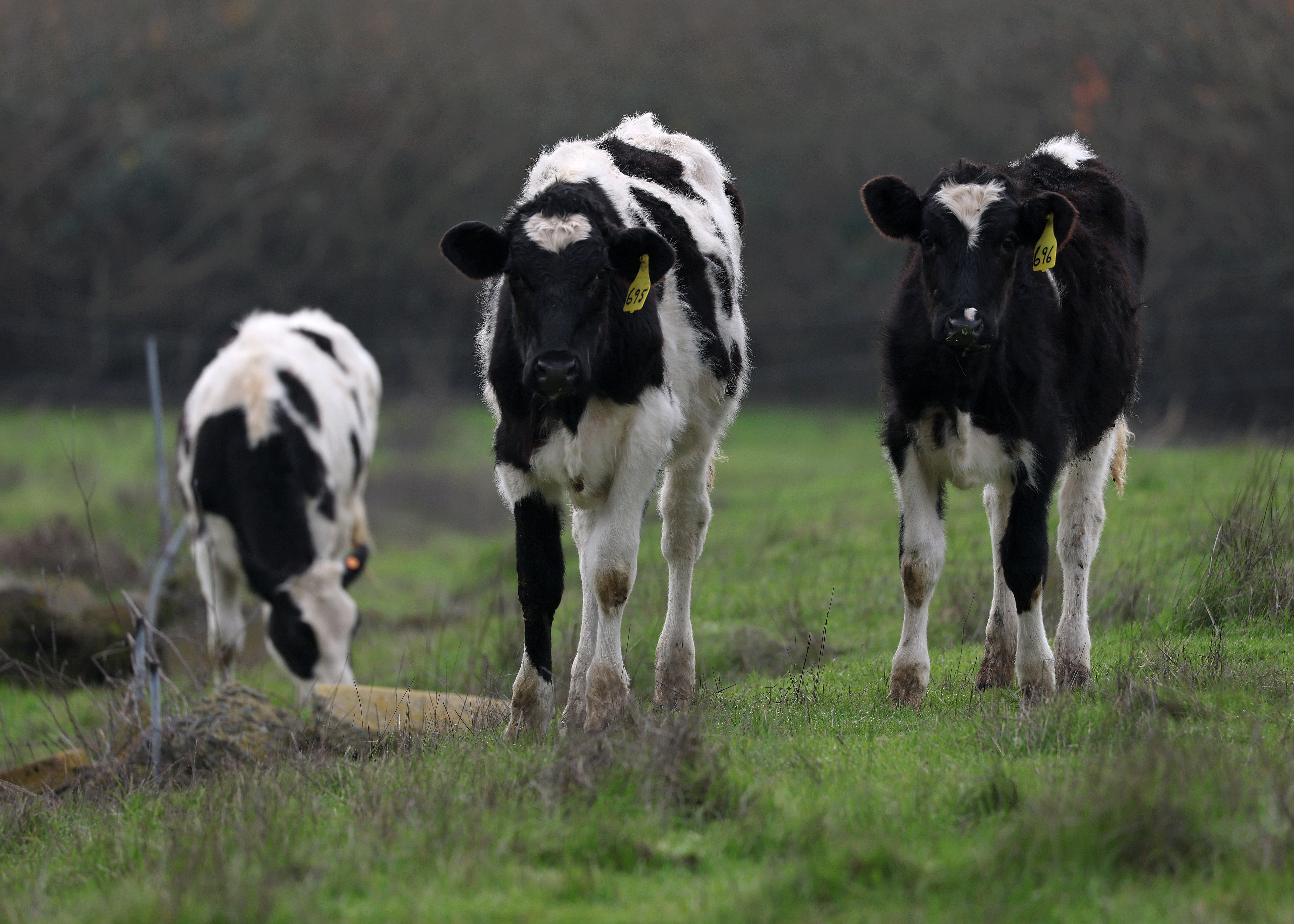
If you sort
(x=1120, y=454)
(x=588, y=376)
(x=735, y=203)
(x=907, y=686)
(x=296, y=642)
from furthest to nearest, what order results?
1. (x=296, y=642)
2. (x=735, y=203)
3. (x=1120, y=454)
4. (x=907, y=686)
5. (x=588, y=376)

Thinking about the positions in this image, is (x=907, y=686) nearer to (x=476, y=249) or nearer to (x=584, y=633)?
(x=584, y=633)

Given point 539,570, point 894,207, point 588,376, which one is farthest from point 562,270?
point 894,207

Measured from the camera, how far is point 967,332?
5961 millimetres

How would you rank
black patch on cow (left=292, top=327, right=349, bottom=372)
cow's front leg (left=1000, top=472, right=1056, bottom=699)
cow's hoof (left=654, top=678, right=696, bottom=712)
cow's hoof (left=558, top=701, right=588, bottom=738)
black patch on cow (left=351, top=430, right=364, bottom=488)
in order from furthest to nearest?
black patch on cow (left=292, top=327, right=349, bottom=372) → black patch on cow (left=351, top=430, right=364, bottom=488) → cow's hoof (left=654, top=678, right=696, bottom=712) → cow's front leg (left=1000, top=472, right=1056, bottom=699) → cow's hoof (left=558, top=701, right=588, bottom=738)

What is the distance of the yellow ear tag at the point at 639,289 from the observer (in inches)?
243

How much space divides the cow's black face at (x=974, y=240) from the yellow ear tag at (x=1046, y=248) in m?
0.02

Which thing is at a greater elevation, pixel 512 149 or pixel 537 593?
pixel 512 149

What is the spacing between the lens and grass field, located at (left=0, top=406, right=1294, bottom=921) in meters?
3.89

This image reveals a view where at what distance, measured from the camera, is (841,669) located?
7.67 meters

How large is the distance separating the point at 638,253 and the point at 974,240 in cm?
147

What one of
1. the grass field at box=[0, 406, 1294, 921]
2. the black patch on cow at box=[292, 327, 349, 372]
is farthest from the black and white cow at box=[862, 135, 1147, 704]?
the black patch on cow at box=[292, 327, 349, 372]

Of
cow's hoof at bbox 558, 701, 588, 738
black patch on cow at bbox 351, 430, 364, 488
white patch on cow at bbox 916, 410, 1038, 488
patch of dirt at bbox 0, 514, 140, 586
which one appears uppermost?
white patch on cow at bbox 916, 410, 1038, 488

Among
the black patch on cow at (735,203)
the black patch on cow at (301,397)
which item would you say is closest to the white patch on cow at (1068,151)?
the black patch on cow at (735,203)

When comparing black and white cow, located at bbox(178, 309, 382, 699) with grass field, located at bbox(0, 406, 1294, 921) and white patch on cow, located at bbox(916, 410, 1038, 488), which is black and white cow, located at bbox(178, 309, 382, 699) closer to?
grass field, located at bbox(0, 406, 1294, 921)
